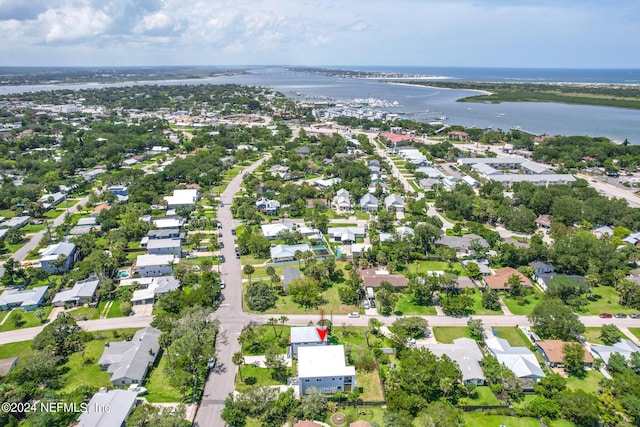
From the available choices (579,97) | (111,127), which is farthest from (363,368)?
(579,97)

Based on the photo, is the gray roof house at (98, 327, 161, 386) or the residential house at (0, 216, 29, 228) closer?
the gray roof house at (98, 327, 161, 386)

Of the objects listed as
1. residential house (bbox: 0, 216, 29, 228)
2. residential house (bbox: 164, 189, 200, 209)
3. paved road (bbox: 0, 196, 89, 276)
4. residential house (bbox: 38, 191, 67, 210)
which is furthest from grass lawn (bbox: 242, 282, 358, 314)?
residential house (bbox: 38, 191, 67, 210)

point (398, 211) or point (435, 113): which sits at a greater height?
point (435, 113)

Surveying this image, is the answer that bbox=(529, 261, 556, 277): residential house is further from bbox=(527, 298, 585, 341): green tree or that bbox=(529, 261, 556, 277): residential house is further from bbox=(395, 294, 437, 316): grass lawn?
bbox=(395, 294, 437, 316): grass lawn

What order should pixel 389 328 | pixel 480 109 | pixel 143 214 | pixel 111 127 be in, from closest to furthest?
pixel 389 328
pixel 143 214
pixel 111 127
pixel 480 109

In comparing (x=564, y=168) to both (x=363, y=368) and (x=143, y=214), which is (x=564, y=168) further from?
(x=143, y=214)

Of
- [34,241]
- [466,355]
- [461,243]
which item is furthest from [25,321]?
[461,243]
